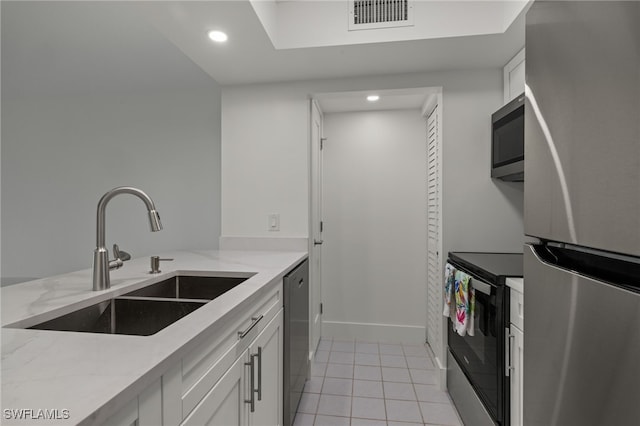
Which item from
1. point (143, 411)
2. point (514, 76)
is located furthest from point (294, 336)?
point (514, 76)

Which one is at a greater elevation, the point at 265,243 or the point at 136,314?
the point at 265,243

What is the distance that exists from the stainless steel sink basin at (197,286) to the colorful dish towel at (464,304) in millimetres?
1149

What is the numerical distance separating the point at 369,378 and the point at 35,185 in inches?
153

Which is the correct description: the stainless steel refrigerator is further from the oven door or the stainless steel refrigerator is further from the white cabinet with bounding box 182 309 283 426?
the white cabinet with bounding box 182 309 283 426

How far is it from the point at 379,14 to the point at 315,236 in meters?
1.61

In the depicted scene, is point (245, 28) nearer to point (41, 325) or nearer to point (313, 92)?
point (313, 92)

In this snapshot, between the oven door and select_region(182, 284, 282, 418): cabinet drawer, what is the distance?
3.34ft

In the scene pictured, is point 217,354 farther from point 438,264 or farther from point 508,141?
point 508,141

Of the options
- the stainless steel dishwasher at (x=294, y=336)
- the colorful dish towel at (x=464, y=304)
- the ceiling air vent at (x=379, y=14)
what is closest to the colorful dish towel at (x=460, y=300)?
the colorful dish towel at (x=464, y=304)

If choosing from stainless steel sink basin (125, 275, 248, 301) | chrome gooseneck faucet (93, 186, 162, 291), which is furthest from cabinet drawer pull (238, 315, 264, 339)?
chrome gooseneck faucet (93, 186, 162, 291)

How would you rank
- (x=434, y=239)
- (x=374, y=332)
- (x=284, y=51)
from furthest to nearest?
1. (x=374, y=332)
2. (x=434, y=239)
3. (x=284, y=51)

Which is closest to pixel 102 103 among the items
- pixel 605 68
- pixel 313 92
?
pixel 313 92

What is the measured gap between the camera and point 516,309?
130 cm

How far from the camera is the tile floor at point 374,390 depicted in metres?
1.88
